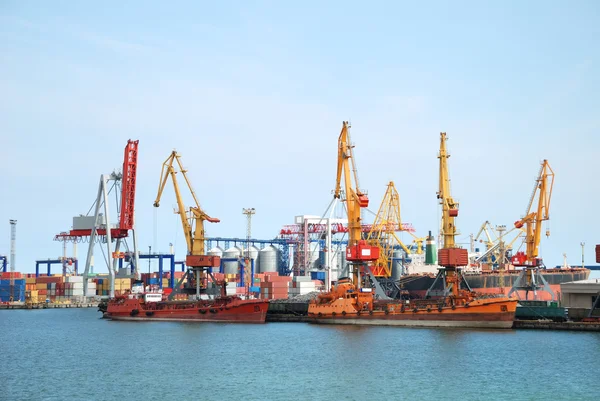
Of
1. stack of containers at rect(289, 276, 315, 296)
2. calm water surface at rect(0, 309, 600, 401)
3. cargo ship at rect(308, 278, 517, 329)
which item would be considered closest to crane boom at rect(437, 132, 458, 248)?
cargo ship at rect(308, 278, 517, 329)

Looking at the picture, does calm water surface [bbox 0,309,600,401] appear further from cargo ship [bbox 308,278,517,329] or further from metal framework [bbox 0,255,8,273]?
metal framework [bbox 0,255,8,273]

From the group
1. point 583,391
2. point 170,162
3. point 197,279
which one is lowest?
point 583,391

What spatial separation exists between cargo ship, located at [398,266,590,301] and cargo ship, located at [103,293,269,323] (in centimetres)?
3376

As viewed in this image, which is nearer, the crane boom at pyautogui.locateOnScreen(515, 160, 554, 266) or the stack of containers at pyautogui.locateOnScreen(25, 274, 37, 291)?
the crane boom at pyautogui.locateOnScreen(515, 160, 554, 266)

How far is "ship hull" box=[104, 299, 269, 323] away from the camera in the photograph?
296 ft

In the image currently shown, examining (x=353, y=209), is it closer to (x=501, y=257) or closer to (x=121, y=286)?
(x=501, y=257)

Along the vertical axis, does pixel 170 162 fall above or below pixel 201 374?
above

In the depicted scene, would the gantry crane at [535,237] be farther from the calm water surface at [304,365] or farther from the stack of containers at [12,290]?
the stack of containers at [12,290]

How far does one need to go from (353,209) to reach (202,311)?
2093 cm

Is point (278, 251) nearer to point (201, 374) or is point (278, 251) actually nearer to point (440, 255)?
point (440, 255)

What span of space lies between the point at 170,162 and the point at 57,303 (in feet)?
192

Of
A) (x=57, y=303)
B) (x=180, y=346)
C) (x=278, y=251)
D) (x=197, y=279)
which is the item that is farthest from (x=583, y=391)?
(x=278, y=251)

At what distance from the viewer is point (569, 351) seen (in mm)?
59344

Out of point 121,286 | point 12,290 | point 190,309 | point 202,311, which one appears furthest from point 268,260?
point 202,311
